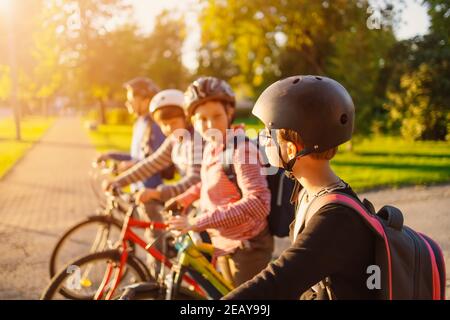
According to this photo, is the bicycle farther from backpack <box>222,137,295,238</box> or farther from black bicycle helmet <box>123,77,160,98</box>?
backpack <box>222,137,295,238</box>

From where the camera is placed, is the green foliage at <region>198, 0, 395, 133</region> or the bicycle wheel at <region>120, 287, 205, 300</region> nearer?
the bicycle wheel at <region>120, 287, 205, 300</region>

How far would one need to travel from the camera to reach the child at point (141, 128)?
15.1ft

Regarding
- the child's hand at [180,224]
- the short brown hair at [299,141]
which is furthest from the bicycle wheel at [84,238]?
the short brown hair at [299,141]

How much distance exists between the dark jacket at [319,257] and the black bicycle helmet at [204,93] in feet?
5.32

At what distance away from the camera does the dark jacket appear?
52.8 inches

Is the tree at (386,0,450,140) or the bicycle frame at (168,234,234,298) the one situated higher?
the tree at (386,0,450,140)

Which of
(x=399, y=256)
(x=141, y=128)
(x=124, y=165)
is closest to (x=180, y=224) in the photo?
(x=399, y=256)

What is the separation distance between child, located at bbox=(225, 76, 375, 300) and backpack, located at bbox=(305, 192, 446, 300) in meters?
0.03

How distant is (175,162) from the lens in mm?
3920

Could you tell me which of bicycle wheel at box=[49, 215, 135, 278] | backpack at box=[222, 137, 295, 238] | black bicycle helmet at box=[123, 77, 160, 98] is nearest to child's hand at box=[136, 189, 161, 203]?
bicycle wheel at box=[49, 215, 135, 278]

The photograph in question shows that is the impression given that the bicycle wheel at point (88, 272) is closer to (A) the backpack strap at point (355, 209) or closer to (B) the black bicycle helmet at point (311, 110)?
(B) the black bicycle helmet at point (311, 110)

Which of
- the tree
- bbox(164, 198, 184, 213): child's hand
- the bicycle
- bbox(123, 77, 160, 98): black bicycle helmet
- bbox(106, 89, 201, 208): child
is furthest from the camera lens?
bbox(123, 77, 160, 98): black bicycle helmet

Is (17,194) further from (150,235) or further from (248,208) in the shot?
(248,208)
